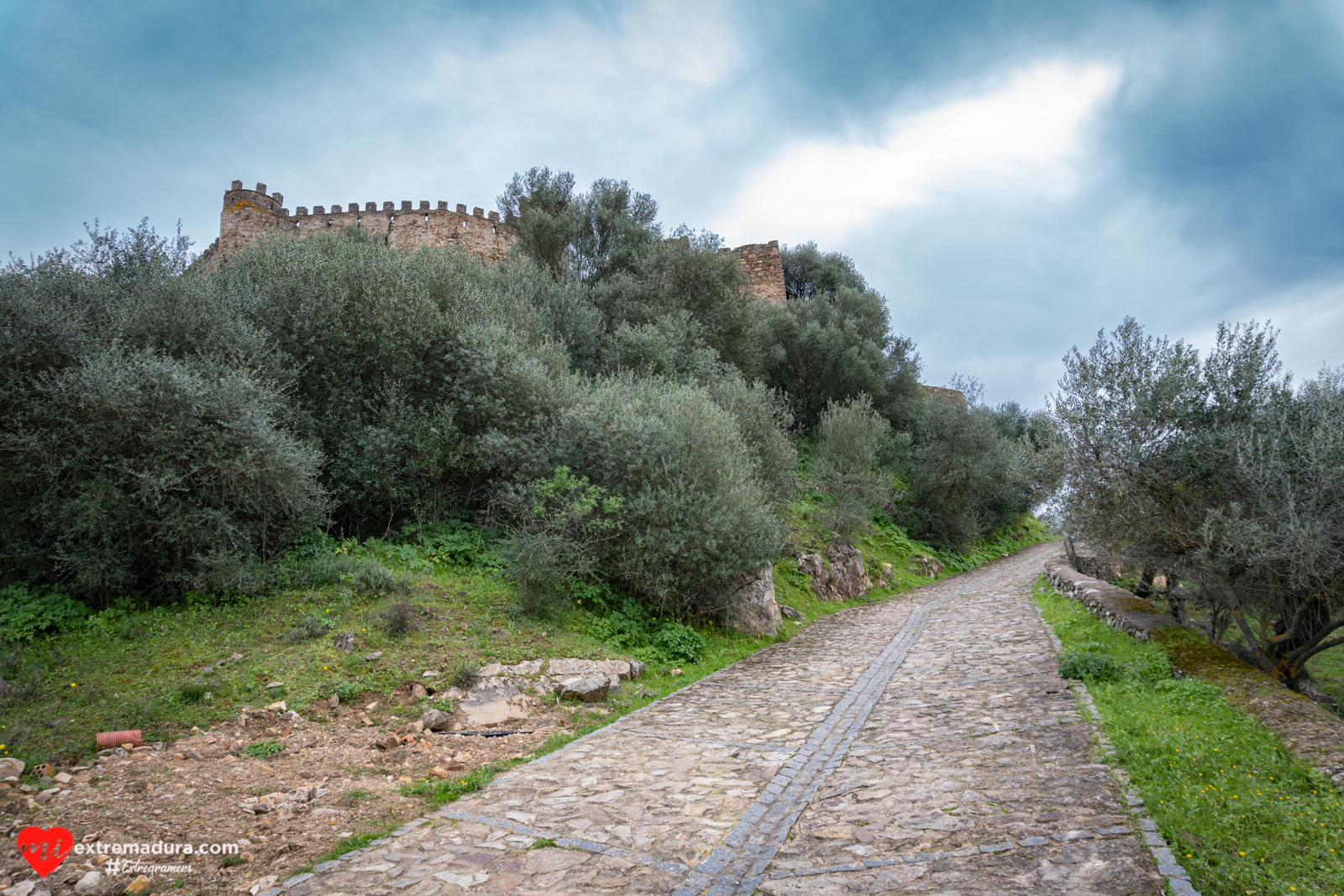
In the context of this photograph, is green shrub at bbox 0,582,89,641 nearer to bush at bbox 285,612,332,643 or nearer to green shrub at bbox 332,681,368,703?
bush at bbox 285,612,332,643

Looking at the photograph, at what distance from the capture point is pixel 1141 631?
9.92m

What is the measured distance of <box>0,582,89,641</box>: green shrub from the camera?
333 inches

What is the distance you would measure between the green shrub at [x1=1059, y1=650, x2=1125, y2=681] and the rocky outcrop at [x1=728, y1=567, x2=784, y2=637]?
5422 mm

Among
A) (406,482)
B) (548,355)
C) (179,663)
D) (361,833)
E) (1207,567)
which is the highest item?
(548,355)

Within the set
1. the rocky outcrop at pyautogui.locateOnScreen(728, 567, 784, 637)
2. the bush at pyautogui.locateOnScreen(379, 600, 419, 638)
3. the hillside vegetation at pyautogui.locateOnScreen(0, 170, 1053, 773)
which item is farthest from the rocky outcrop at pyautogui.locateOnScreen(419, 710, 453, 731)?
the rocky outcrop at pyautogui.locateOnScreen(728, 567, 784, 637)

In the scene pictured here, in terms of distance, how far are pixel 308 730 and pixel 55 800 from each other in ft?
7.04

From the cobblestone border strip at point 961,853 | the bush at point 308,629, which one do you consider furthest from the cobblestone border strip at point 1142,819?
the bush at point 308,629

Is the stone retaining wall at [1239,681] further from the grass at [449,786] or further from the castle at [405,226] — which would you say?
the castle at [405,226]

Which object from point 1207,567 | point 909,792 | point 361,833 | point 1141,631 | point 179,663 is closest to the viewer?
point 361,833

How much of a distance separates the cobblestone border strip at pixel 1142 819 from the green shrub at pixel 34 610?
11584mm

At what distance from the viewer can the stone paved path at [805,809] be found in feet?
13.8

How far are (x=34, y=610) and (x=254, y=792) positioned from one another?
19.6 ft

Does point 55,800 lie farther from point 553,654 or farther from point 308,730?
point 553,654

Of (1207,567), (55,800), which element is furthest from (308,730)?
(1207,567)
